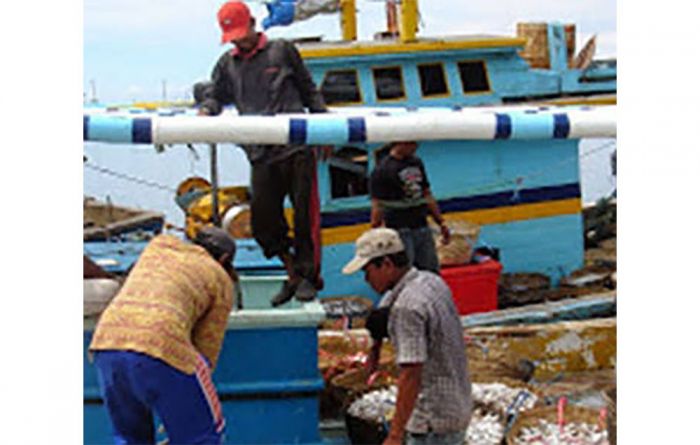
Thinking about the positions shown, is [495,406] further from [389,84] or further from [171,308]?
[389,84]

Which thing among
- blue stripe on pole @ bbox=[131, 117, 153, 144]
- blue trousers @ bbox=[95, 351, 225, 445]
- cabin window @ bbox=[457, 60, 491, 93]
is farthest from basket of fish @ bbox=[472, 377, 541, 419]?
cabin window @ bbox=[457, 60, 491, 93]

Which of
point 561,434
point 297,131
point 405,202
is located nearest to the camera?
point 297,131

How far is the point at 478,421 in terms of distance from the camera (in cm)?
626

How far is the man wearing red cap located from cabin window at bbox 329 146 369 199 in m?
4.76

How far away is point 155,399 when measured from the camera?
4.59m

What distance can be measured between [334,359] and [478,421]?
1576mm

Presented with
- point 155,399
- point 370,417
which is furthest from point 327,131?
point 370,417

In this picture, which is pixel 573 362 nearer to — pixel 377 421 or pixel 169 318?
pixel 377 421

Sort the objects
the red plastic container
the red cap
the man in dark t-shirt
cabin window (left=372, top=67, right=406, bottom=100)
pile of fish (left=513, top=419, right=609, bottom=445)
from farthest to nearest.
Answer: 1. cabin window (left=372, top=67, right=406, bottom=100)
2. the red plastic container
3. the man in dark t-shirt
4. the red cap
5. pile of fish (left=513, top=419, right=609, bottom=445)

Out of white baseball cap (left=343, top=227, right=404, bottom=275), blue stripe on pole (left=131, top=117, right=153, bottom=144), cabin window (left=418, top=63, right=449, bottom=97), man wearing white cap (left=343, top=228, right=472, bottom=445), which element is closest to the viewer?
man wearing white cap (left=343, top=228, right=472, bottom=445)

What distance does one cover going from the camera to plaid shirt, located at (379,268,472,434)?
4508 mm

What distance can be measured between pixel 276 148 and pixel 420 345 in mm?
2383

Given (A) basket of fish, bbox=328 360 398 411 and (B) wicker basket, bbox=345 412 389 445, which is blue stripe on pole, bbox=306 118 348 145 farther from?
(A) basket of fish, bbox=328 360 398 411

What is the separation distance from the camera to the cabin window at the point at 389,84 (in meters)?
11.7
